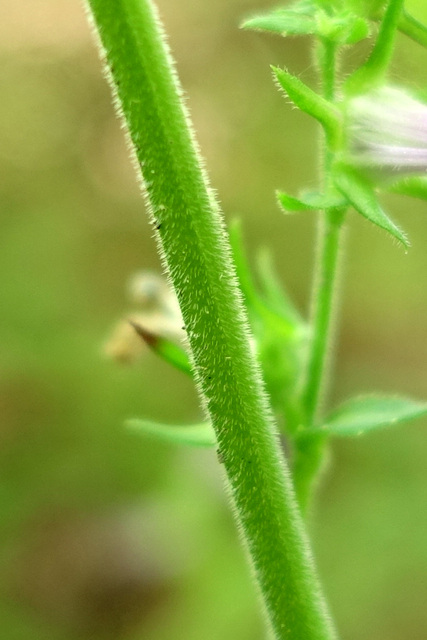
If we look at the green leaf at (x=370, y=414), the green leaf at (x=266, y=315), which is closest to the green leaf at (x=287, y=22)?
the green leaf at (x=266, y=315)

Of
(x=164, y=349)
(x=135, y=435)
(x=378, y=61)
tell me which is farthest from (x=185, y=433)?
(x=135, y=435)

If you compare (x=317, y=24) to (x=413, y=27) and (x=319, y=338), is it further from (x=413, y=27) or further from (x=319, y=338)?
(x=319, y=338)

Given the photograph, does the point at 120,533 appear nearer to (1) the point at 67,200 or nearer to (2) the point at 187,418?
(2) the point at 187,418

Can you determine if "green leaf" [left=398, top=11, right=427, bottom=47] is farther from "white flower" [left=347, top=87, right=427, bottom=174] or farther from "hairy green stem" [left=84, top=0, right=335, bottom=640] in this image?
"hairy green stem" [left=84, top=0, right=335, bottom=640]

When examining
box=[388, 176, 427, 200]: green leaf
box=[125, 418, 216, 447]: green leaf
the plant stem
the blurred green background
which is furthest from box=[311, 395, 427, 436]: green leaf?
the blurred green background

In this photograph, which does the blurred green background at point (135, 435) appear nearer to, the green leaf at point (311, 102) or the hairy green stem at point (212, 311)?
the hairy green stem at point (212, 311)

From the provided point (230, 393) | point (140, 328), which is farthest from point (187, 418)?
point (230, 393)

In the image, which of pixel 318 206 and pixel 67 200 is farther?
pixel 67 200
